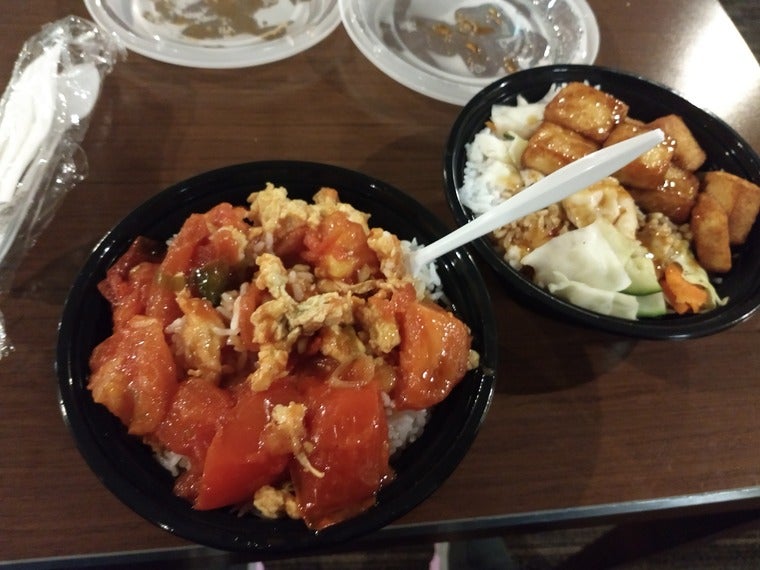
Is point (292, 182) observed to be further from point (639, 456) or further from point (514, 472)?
point (639, 456)

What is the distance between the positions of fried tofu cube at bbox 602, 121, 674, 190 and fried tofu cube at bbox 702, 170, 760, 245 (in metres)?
0.12

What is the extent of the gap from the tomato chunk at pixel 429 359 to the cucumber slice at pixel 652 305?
16.5 inches

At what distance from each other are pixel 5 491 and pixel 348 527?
553 millimetres

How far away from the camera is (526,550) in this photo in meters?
1.99

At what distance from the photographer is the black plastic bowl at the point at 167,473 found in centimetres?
78

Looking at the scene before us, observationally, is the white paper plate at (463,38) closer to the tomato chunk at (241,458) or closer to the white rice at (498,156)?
the white rice at (498,156)

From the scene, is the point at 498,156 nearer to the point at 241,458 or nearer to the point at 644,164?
the point at 644,164

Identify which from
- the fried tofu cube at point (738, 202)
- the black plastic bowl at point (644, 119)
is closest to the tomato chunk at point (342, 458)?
the black plastic bowl at point (644, 119)

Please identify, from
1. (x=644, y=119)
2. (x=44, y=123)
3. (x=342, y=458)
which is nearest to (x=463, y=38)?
(x=644, y=119)

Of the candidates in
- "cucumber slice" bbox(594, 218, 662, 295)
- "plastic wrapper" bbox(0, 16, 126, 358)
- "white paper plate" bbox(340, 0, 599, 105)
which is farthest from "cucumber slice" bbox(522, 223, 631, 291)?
"plastic wrapper" bbox(0, 16, 126, 358)

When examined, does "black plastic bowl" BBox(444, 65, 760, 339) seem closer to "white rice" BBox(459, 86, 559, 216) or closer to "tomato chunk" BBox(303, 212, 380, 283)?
"white rice" BBox(459, 86, 559, 216)

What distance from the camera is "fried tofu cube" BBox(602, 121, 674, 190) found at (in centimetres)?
124

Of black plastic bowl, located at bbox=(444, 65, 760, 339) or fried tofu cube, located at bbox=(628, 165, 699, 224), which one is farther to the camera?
fried tofu cube, located at bbox=(628, 165, 699, 224)

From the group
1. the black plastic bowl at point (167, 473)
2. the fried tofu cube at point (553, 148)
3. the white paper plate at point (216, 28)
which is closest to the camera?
the black plastic bowl at point (167, 473)
